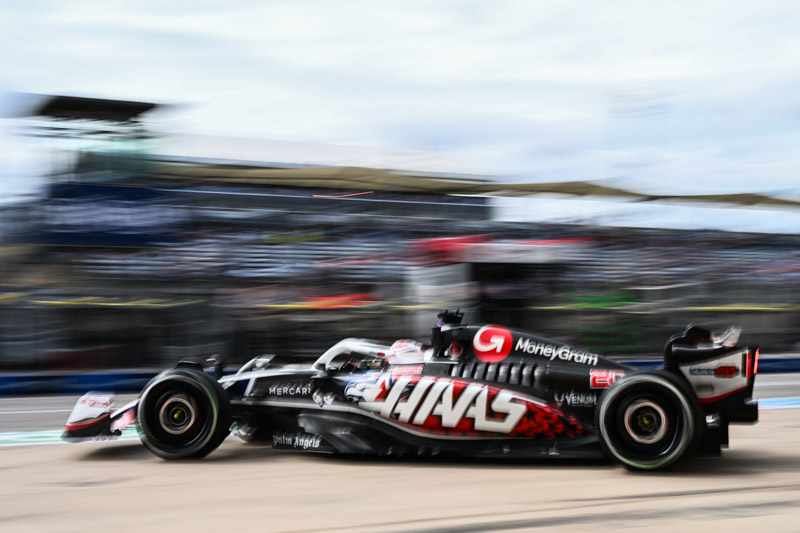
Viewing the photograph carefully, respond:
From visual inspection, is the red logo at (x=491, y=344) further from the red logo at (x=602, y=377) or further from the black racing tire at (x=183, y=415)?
the black racing tire at (x=183, y=415)

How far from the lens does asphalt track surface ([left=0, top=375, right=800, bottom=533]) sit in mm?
4277

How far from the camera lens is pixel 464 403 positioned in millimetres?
5820

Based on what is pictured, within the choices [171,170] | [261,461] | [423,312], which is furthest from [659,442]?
[171,170]

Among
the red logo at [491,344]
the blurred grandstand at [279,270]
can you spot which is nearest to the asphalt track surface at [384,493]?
the red logo at [491,344]

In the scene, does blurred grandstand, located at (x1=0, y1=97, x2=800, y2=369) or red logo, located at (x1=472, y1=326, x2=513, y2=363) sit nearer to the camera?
red logo, located at (x1=472, y1=326, x2=513, y2=363)

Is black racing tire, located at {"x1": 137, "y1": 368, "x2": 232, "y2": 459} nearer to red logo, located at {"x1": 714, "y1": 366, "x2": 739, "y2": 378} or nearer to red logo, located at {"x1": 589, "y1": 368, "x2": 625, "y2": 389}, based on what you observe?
red logo, located at {"x1": 589, "y1": 368, "x2": 625, "y2": 389}

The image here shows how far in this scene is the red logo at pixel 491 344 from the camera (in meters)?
6.04

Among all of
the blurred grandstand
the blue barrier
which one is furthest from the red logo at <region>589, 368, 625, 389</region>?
the blurred grandstand

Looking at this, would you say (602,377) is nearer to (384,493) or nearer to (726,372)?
(726,372)

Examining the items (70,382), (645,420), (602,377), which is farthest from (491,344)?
(70,382)

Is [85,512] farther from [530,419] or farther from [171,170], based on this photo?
[171,170]

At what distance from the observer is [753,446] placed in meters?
6.65

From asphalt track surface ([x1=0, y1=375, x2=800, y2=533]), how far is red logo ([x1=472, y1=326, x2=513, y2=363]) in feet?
2.44

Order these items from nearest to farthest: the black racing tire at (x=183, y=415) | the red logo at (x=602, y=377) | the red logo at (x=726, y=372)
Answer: the red logo at (x=726, y=372) < the red logo at (x=602, y=377) < the black racing tire at (x=183, y=415)
